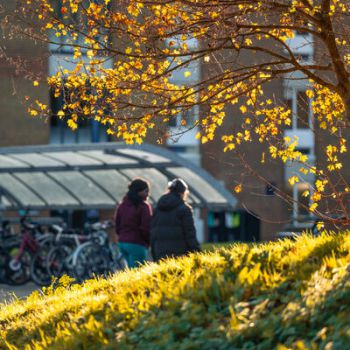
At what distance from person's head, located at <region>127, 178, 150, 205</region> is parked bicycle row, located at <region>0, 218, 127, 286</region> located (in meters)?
4.29

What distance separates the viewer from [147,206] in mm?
15641

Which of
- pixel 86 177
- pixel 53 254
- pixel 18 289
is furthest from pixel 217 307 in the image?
pixel 86 177

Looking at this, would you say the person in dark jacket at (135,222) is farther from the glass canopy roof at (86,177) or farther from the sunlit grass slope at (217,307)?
the glass canopy roof at (86,177)

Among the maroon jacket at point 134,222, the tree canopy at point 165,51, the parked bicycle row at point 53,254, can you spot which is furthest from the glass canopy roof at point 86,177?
the tree canopy at point 165,51

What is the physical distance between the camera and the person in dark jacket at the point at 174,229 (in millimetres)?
13867

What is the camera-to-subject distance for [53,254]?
20.5 meters

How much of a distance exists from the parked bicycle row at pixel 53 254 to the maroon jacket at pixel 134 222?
3.96 m

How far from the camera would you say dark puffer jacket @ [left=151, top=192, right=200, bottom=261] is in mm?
13863

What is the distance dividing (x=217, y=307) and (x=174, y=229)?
6799mm

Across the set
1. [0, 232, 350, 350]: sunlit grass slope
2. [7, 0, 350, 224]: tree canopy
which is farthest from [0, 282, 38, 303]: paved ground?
[0, 232, 350, 350]: sunlit grass slope

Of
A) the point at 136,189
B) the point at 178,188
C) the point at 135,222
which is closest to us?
the point at 178,188

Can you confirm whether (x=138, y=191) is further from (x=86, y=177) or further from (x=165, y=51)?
(x=86, y=177)

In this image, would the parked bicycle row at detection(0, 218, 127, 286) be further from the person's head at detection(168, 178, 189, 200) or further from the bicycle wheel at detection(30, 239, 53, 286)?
the person's head at detection(168, 178, 189, 200)

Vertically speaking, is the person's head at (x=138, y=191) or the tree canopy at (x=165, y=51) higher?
the tree canopy at (x=165, y=51)
